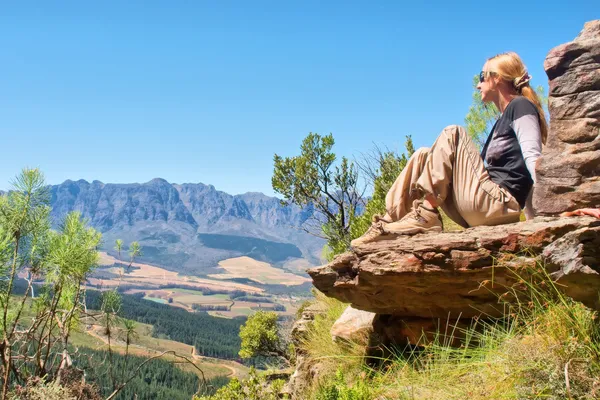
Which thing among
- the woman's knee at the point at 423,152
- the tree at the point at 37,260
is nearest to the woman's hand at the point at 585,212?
the woman's knee at the point at 423,152

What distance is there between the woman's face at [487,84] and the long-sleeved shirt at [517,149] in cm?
38

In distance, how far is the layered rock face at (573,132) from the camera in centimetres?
409

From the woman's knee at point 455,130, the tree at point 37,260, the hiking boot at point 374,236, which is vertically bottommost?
the tree at point 37,260

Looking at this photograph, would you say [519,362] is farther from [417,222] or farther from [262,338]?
[262,338]

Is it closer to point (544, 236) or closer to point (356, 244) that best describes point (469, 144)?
point (544, 236)

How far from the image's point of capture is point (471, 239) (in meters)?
4.13

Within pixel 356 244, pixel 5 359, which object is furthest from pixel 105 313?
pixel 356 244

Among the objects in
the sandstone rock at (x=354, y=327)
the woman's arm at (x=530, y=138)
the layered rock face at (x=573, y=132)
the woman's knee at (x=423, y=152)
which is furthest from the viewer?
the sandstone rock at (x=354, y=327)

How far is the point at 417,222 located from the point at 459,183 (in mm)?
618

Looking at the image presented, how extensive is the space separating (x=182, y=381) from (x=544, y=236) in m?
94.8

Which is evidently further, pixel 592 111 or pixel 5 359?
pixel 592 111

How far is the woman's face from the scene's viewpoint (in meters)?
4.95

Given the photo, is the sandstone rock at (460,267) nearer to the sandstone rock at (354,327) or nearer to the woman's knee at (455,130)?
the sandstone rock at (354,327)

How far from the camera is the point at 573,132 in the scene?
4.21 m
